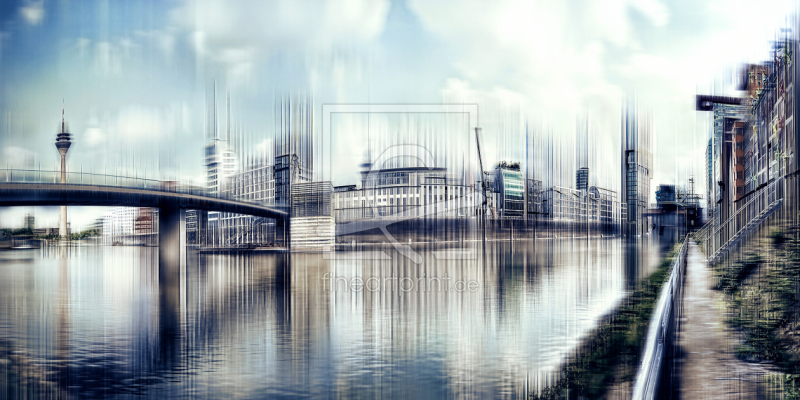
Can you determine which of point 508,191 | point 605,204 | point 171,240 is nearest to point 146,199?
→ point 171,240

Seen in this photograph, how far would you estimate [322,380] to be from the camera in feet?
39.5

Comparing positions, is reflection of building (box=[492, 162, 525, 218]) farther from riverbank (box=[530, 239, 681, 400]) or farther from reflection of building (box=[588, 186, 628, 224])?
riverbank (box=[530, 239, 681, 400])

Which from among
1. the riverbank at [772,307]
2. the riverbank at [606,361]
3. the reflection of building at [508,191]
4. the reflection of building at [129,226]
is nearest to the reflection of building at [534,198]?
the reflection of building at [508,191]

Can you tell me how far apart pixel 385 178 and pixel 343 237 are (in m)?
29.4

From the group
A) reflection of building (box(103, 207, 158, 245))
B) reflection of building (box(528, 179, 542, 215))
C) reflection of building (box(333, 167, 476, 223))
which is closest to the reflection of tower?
reflection of building (box(103, 207, 158, 245))

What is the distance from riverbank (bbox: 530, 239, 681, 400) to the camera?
9.24m

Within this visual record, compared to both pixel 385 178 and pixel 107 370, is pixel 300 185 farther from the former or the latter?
pixel 107 370

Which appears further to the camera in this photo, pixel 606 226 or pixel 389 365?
pixel 606 226

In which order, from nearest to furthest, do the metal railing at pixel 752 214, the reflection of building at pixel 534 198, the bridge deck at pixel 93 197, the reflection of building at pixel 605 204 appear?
1. the metal railing at pixel 752 214
2. the bridge deck at pixel 93 197
3. the reflection of building at pixel 534 198
4. the reflection of building at pixel 605 204

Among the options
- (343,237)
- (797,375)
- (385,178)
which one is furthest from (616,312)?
(385,178)

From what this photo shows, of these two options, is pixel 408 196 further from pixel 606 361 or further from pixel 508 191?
pixel 606 361

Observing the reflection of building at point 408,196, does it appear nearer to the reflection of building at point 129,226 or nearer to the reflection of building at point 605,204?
the reflection of building at point 129,226

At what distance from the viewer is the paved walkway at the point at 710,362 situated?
7723 mm

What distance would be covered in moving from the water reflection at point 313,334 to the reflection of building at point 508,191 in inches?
4121
